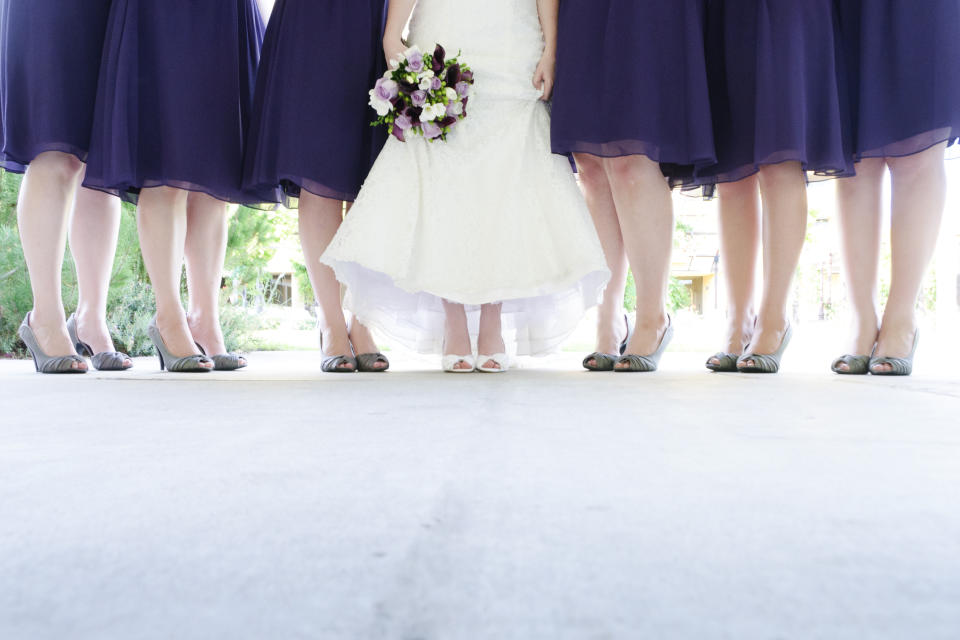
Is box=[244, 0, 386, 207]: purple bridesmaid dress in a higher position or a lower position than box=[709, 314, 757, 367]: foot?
higher

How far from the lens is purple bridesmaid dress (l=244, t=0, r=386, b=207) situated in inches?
83.8

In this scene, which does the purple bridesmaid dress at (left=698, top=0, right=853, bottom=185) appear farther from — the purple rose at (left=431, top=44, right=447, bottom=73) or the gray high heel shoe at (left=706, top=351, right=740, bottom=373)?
the purple rose at (left=431, top=44, right=447, bottom=73)

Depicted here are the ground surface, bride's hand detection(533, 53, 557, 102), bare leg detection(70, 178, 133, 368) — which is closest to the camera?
the ground surface

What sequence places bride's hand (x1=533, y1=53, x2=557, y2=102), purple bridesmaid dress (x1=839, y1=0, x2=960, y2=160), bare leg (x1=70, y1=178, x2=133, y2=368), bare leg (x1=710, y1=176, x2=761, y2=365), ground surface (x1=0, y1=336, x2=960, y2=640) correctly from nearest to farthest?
ground surface (x1=0, y1=336, x2=960, y2=640) < purple bridesmaid dress (x1=839, y1=0, x2=960, y2=160) < bride's hand (x1=533, y1=53, x2=557, y2=102) < bare leg (x1=710, y1=176, x2=761, y2=365) < bare leg (x1=70, y1=178, x2=133, y2=368)

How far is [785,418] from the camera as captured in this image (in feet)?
3.17

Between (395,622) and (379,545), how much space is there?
0.10 metres

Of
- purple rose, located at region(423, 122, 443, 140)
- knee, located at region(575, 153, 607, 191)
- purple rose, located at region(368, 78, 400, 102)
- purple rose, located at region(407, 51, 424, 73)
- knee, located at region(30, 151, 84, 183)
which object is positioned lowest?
knee, located at region(30, 151, 84, 183)

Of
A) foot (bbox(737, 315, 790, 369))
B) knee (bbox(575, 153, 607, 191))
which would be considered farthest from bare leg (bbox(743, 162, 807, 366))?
knee (bbox(575, 153, 607, 191))

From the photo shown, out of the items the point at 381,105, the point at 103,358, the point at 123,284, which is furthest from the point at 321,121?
the point at 123,284

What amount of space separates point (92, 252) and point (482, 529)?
2.33 metres

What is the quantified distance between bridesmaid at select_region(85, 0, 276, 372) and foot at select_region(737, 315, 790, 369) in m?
1.62

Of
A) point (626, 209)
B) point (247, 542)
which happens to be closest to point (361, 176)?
point (626, 209)

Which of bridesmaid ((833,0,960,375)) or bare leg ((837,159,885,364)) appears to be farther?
bare leg ((837,159,885,364))

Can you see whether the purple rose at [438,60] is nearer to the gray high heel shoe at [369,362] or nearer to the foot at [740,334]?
the gray high heel shoe at [369,362]
